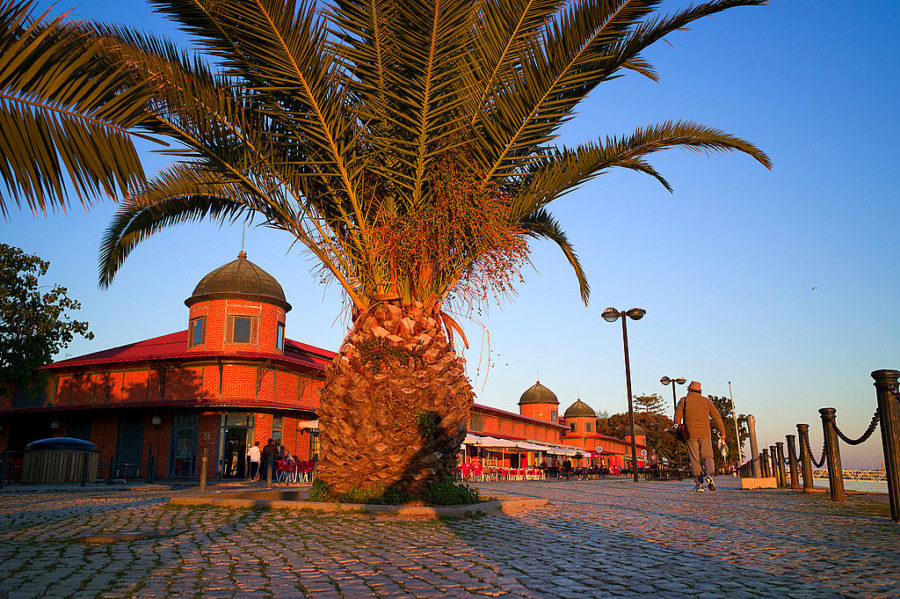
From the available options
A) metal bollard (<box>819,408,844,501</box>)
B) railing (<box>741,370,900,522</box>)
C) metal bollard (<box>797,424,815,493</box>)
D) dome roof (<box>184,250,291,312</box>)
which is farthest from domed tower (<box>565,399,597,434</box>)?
metal bollard (<box>819,408,844,501</box>)

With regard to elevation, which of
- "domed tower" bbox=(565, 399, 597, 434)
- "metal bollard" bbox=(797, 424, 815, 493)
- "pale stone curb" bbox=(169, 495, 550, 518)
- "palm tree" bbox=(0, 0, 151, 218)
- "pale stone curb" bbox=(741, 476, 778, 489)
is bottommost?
"pale stone curb" bbox=(741, 476, 778, 489)

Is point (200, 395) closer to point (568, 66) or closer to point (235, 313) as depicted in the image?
point (235, 313)

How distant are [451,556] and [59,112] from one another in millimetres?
3913

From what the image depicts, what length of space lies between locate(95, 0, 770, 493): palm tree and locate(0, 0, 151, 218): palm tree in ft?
10.9

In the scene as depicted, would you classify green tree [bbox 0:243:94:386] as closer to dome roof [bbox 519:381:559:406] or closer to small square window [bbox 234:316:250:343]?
small square window [bbox 234:316:250:343]

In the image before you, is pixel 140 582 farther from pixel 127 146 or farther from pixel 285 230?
pixel 285 230

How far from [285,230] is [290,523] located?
423 centimetres

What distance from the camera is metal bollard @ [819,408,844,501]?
1000 cm

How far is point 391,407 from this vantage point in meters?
8.30

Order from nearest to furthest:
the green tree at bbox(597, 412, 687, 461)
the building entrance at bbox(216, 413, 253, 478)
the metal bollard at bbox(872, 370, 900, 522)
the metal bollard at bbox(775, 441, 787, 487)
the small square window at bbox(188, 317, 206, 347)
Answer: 1. the metal bollard at bbox(872, 370, 900, 522)
2. the metal bollard at bbox(775, 441, 787, 487)
3. the building entrance at bbox(216, 413, 253, 478)
4. the small square window at bbox(188, 317, 206, 347)
5. the green tree at bbox(597, 412, 687, 461)

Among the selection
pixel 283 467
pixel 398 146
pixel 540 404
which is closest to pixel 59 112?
pixel 398 146

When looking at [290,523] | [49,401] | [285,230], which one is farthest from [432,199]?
[49,401]

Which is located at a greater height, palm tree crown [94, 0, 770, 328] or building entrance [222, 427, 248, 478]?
palm tree crown [94, 0, 770, 328]

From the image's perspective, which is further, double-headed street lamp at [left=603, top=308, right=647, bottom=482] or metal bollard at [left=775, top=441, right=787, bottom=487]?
double-headed street lamp at [left=603, top=308, right=647, bottom=482]
